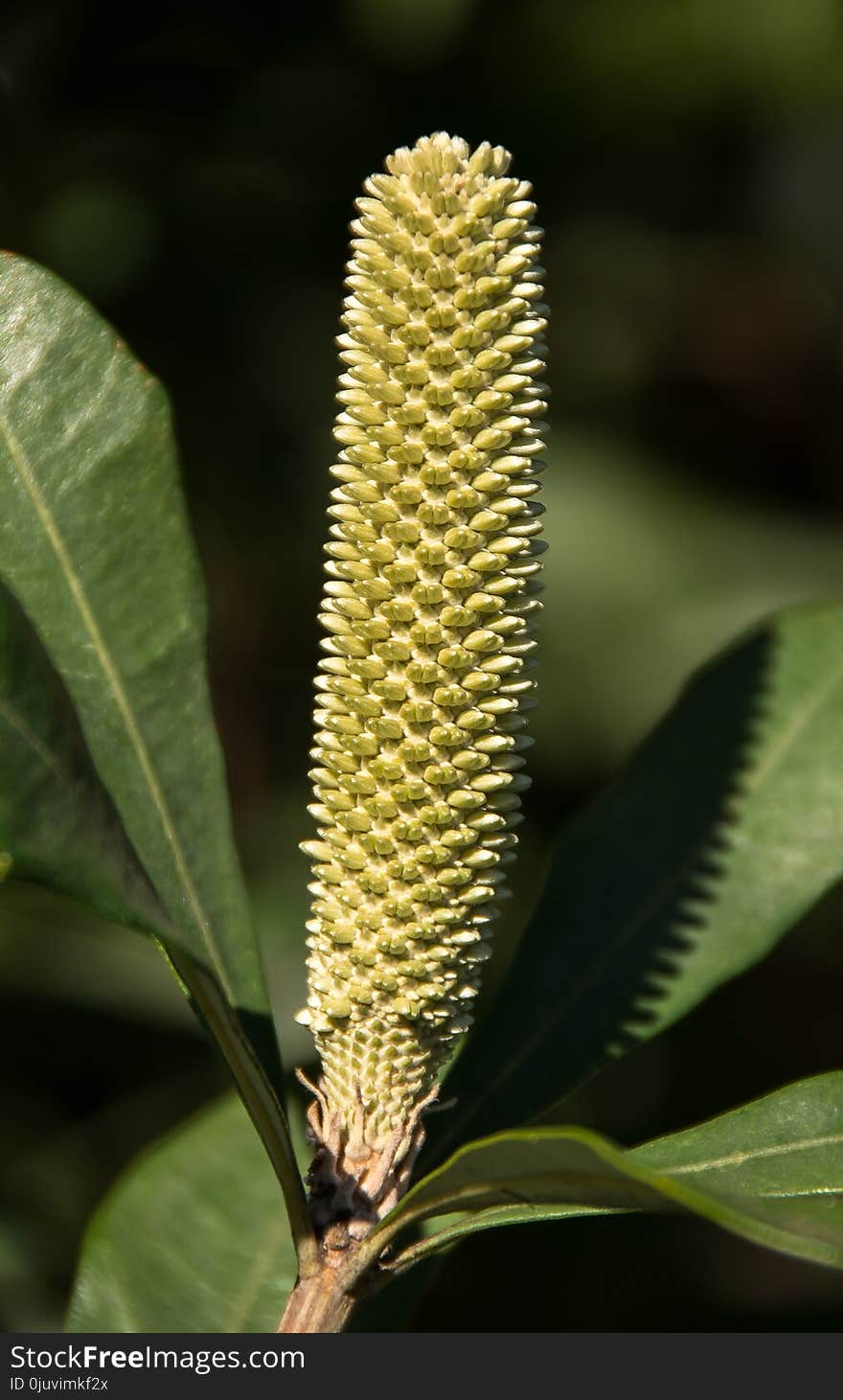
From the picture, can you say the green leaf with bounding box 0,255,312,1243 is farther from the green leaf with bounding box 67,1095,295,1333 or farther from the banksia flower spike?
the green leaf with bounding box 67,1095,295,1333

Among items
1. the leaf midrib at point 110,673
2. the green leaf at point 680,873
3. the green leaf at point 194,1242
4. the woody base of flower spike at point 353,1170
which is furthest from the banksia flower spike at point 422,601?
the green leaf at point 194,1242

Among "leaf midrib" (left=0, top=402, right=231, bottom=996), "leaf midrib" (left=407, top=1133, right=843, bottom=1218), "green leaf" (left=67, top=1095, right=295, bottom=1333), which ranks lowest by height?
"green leaf" (left=67, top=1095, right=295, bottom=1333)

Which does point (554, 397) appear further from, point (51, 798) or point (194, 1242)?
point (51, 798)

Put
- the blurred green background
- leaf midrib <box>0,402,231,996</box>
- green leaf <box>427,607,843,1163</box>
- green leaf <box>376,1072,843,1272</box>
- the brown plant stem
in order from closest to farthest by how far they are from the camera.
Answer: green leaf <box>376,1072,843,1272</box> < the brown plant stem < leaf midrib <box>0,402,231,996</box> < green leaf <box>427,607,843,1163</box> < the blurred green background

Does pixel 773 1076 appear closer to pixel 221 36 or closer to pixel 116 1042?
pixel 116 1042

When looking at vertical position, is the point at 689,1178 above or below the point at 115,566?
below

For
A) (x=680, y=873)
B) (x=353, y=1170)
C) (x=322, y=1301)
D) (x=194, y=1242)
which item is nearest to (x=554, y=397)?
(x=680, y=873)

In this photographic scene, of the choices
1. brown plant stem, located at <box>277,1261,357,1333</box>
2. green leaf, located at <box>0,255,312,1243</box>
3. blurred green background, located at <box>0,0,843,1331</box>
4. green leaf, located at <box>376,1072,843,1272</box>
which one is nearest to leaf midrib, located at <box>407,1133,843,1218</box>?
green leaf, located at <box>376,1072,843,1272</box>

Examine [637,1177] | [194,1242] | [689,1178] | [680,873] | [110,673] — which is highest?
[110,673]
